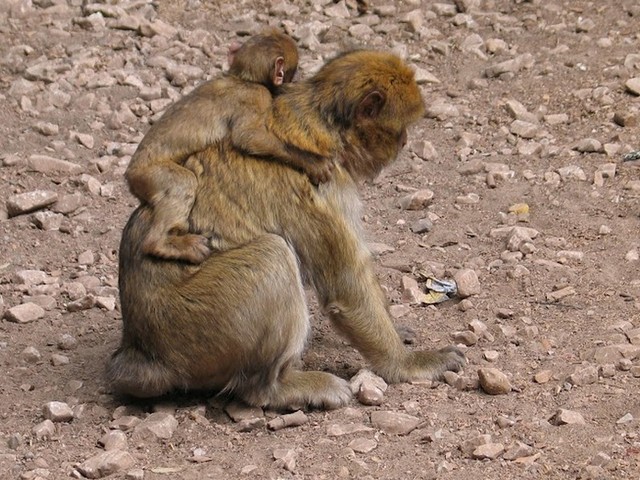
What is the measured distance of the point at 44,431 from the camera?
22.4 feet

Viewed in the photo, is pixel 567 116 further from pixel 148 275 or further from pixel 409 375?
pixel 148 275

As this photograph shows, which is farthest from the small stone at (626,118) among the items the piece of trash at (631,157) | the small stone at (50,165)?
the small stone at (50,165)

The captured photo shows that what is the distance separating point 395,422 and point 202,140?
1.90 meters

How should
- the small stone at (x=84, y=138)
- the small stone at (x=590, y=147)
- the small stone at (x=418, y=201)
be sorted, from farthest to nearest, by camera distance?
1. the small stone at (x=84, y=138)
2. the small stone at (x=590, y=147)
3. the small stone at (x=418, y=201)

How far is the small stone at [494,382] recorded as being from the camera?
22.9 feet

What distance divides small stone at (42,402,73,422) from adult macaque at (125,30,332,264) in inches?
39.5

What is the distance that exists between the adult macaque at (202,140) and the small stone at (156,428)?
87 centimetres

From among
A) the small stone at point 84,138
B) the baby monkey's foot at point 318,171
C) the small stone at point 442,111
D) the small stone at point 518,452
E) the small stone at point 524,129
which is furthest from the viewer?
the small stone at point 442,111

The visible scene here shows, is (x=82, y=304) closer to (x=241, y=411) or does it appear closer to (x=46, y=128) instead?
(x=241, y=411)

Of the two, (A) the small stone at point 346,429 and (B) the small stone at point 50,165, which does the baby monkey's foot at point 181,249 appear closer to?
(A) the small stone at point 346,429

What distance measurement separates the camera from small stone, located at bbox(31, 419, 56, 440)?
22.3 ft

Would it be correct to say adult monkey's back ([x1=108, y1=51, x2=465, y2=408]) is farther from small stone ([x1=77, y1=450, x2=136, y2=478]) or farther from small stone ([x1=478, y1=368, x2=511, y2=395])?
small stone ([x1=77, y1=450, x2=136, y2=478])

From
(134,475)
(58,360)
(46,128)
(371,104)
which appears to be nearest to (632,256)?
(371,104)

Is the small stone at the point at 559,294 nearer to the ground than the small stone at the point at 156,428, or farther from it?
farther from it
